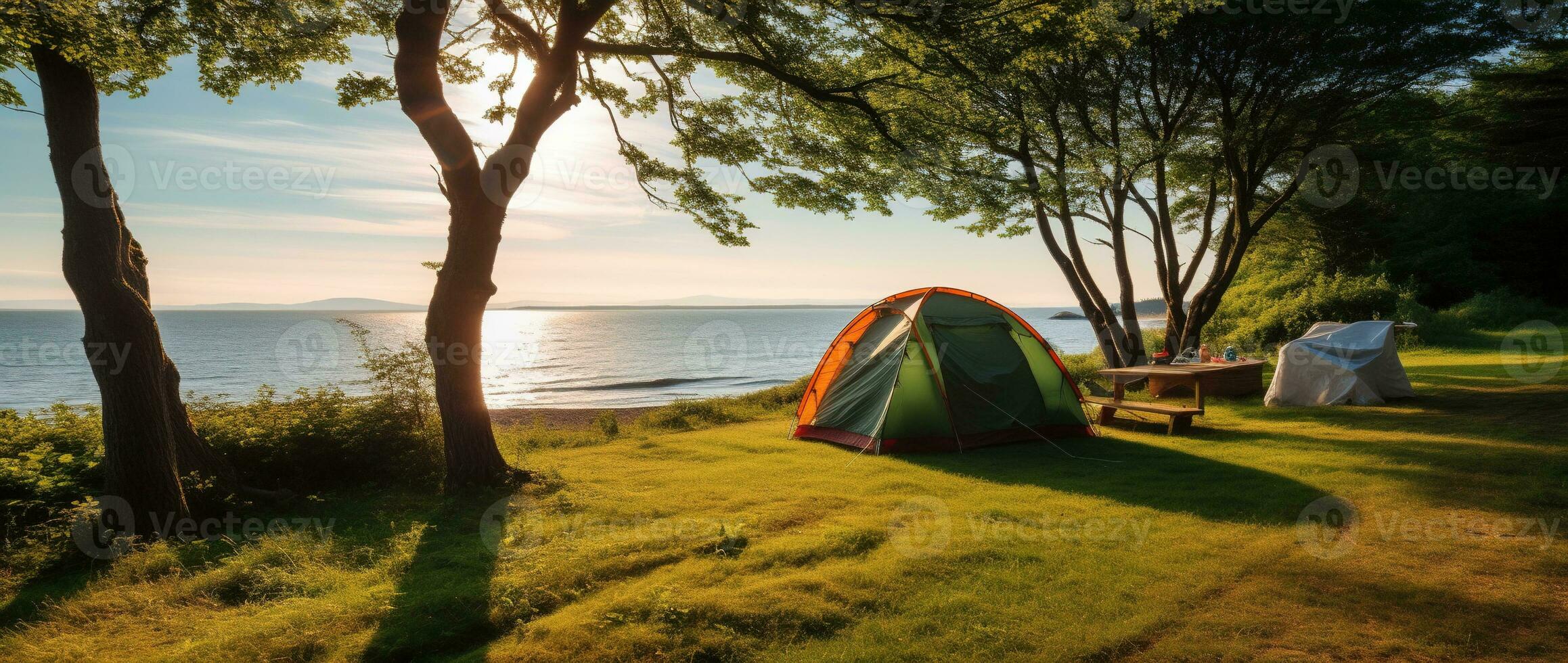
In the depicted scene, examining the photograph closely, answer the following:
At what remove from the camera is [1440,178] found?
26.6 m

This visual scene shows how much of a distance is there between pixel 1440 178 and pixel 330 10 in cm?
3617

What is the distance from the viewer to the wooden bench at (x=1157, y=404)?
10.5 meters

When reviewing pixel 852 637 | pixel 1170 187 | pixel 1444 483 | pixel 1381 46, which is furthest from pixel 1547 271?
pixel 852 637

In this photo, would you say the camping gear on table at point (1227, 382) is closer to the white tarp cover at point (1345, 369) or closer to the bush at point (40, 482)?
the white tarp cover at point (1345, 369)

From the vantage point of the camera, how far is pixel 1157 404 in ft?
38.4

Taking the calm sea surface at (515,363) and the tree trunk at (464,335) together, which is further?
the calm sea surface at (515,363)

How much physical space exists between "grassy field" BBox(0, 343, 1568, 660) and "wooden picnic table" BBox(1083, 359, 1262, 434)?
2167 millimetres

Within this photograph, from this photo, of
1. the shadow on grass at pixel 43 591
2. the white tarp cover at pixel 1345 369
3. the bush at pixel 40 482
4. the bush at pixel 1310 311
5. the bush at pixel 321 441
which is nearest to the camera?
the shadow on grass at pixel 43 591

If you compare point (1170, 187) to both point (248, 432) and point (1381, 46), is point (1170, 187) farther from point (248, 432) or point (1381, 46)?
point (248, 432)

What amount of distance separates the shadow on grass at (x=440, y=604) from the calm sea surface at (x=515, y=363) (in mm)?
5035

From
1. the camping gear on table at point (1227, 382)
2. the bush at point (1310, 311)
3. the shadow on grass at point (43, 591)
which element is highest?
the bush at point (1310, 311)

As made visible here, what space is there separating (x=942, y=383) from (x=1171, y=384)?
6571 millimetres

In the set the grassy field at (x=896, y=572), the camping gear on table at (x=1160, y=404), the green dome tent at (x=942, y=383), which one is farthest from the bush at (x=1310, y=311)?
the grassy field at (x=896, y=572)

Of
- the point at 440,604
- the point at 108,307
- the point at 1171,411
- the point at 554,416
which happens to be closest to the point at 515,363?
the point at 554,416
